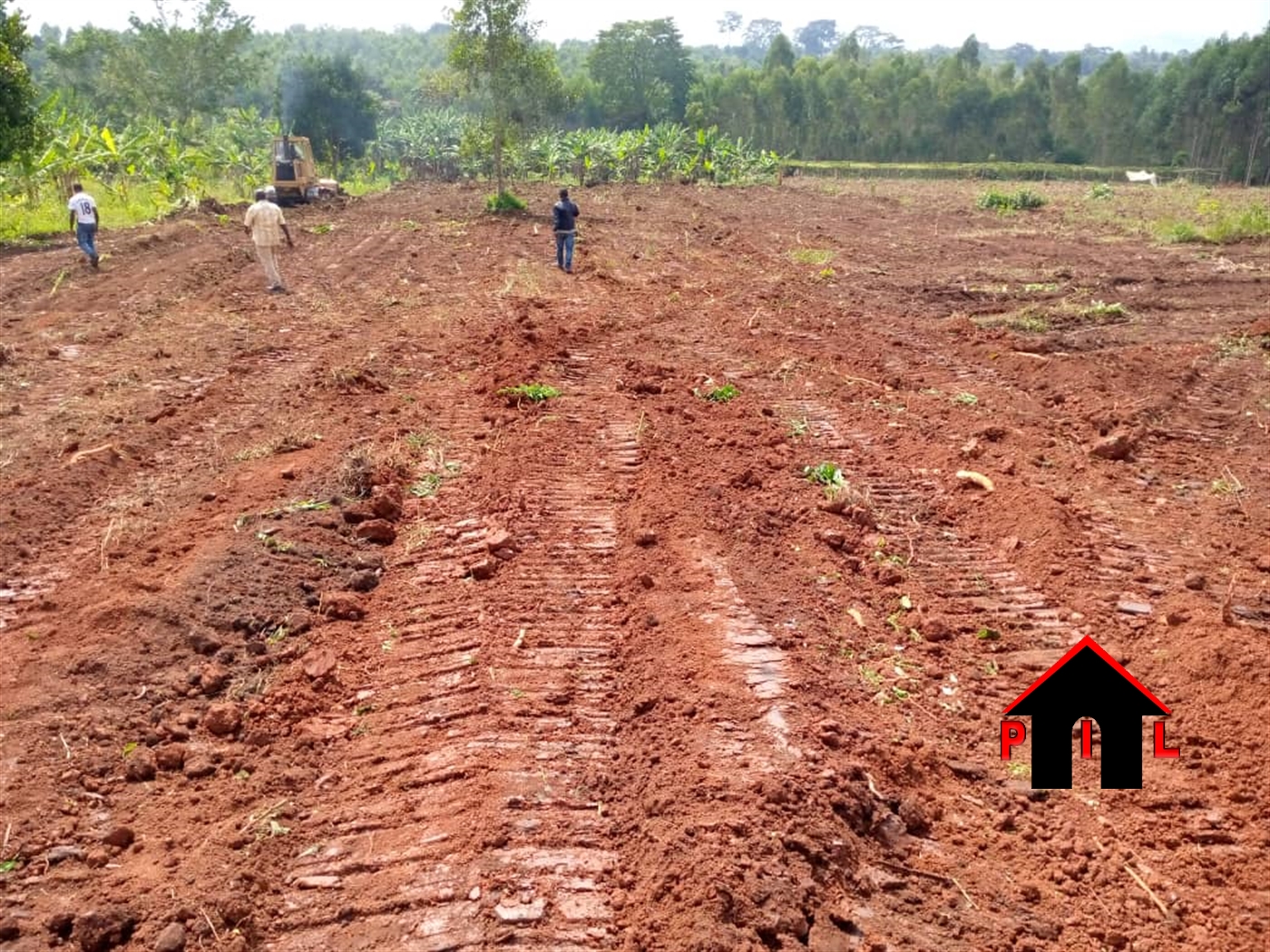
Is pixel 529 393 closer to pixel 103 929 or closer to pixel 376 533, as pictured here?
pixel 376 533

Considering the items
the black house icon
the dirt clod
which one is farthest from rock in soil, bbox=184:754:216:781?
the black house icon

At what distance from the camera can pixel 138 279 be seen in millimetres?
14969

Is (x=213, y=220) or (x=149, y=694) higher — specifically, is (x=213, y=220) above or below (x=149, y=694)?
above

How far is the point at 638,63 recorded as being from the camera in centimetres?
6675

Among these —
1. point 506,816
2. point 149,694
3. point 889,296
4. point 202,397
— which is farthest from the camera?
point 889,296

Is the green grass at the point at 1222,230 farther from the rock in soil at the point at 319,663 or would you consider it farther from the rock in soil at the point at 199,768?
the rock in soil at the point at 199,768

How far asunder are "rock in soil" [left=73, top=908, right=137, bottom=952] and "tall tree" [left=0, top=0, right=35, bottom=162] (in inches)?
758

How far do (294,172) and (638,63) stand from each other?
46.8 metres

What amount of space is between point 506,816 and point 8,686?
2.90 metres

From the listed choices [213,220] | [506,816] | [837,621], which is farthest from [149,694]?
[213,220]

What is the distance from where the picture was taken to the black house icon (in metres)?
3.68

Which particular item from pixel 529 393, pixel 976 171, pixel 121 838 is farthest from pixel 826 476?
pixel 976 171

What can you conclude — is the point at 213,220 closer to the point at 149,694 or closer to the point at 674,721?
the point at 149,694

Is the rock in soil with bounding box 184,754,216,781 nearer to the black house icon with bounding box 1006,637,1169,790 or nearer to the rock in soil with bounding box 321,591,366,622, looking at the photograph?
the rock in soil with bounding box 321,591,366,622
